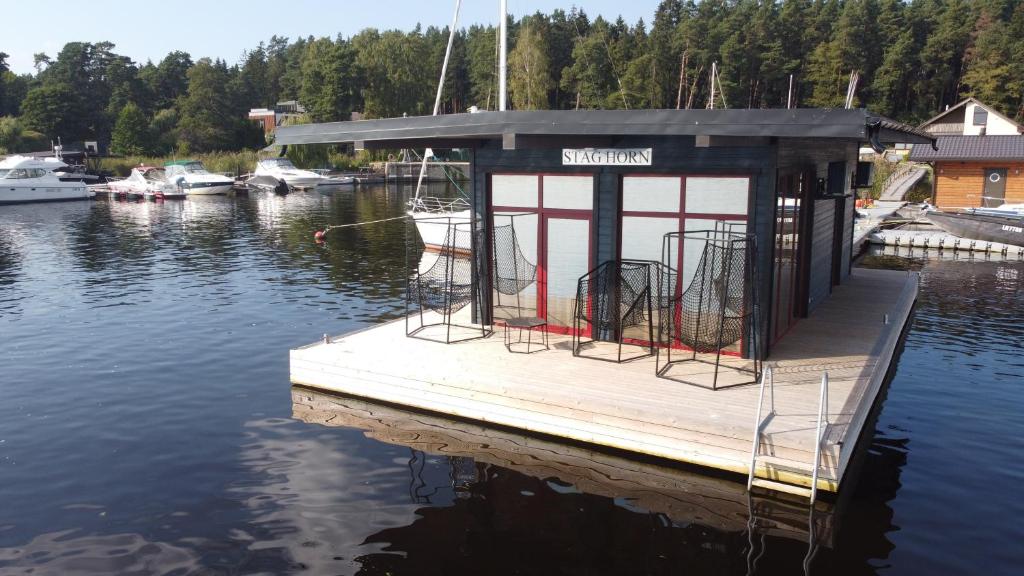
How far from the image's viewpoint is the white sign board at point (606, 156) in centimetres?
1038

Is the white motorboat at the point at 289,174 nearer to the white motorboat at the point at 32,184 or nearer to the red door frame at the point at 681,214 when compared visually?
the white motorboat at the point at 32,184

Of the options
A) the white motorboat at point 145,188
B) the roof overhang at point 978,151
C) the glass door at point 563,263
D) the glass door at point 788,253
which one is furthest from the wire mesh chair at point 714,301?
the white motorboat at point 145,188

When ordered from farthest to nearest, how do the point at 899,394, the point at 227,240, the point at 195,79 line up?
the point at 195,79, the point at 227,240, the point at 899,394

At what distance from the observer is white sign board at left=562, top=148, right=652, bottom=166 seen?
34.0 feet

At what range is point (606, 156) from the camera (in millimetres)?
10555

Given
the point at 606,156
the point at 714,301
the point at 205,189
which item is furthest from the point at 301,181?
the point at 714,301

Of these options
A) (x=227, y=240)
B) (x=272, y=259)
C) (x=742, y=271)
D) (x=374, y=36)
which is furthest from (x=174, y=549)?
(x=374, y=36)

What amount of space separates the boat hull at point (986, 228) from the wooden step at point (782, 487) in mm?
21834

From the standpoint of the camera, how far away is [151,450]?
9.33m

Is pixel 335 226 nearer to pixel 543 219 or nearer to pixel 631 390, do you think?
pixel 543 219

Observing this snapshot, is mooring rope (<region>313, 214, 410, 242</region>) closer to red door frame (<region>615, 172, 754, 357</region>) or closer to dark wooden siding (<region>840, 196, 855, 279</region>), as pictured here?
dark wooden siding (<region>840, 196, 855, 279</region>)

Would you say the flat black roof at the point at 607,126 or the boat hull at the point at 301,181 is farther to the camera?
the boat hull at the point at 301,181

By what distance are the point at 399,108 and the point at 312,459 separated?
8617 centimetres

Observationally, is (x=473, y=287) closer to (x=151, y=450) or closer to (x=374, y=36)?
(x=151, y=450)
